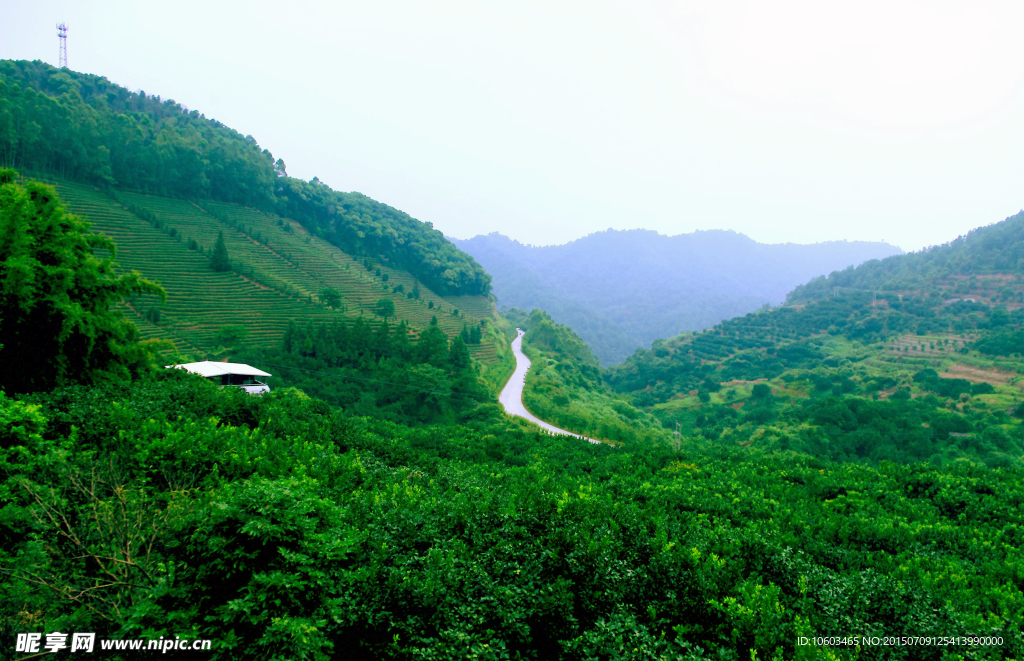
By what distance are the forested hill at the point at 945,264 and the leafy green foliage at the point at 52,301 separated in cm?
9223

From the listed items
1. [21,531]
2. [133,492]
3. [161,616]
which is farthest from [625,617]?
[21,531]

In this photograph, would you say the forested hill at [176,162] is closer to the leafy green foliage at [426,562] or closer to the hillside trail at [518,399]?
the hillside trail at [518,399]

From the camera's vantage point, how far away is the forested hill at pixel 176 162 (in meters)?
38.8

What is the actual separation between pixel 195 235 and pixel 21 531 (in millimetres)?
45272

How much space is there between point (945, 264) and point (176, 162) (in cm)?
11190

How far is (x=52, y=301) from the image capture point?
881 cm

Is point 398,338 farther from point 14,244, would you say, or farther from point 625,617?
point 625,617

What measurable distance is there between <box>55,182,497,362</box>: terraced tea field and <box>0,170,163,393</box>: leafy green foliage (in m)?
17.6

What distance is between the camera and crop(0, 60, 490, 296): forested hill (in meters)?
38.8

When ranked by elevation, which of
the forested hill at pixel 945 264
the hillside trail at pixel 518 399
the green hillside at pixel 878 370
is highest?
the forested hill at pixel 945 264

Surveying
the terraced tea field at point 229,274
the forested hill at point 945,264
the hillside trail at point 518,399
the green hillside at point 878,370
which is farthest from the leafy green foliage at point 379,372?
the forested hill at point 945,264

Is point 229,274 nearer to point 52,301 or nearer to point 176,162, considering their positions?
point 176,162

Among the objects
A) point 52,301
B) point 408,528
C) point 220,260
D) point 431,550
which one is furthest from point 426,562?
point 220,260

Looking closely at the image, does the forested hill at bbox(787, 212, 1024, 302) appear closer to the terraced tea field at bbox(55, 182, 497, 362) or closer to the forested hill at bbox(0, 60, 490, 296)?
the forested hill at bbox(0, 60, 490, 296)
